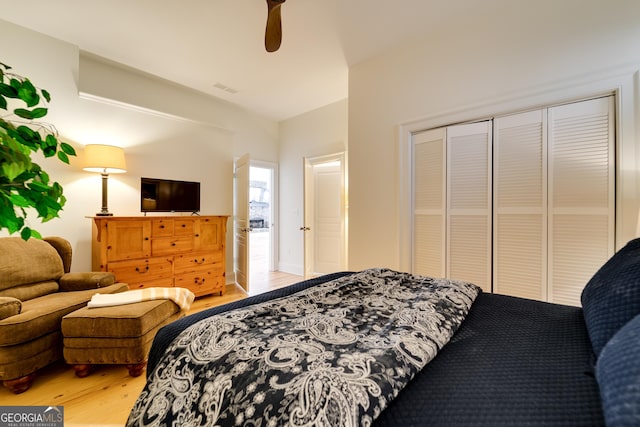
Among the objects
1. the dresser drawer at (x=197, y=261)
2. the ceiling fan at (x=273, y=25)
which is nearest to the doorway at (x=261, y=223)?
the dresser drawer at (x=197, y=261)

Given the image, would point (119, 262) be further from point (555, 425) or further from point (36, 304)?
point (555, 425)

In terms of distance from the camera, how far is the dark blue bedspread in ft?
1.89

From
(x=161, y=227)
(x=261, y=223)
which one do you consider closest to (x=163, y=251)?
(x=161, y=227)

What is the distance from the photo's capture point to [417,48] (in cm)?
273

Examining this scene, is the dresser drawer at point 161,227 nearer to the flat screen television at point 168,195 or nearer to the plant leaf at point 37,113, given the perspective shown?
the flat screen television at point 168,195

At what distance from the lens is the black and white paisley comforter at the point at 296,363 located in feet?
1.95

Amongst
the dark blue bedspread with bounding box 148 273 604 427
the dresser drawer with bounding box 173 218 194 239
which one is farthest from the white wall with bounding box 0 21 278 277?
the dark blue bedspread with bounding box 148 273 604 427

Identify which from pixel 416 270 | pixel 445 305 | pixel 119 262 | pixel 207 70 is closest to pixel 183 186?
pixel 119 262

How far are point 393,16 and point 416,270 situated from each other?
2.42 metres

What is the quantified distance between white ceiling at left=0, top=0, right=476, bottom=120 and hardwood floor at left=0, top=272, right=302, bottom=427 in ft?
9.61

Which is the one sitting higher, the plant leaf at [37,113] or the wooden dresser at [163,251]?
the plant leaf at [37,113]

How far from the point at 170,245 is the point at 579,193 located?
155 inches

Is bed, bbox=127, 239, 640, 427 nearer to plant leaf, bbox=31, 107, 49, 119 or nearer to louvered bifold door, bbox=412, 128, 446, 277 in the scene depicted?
plant leaf, bbox=31, 107, 49, 119

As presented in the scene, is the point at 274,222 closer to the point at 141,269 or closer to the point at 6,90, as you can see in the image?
the point at 141,269
